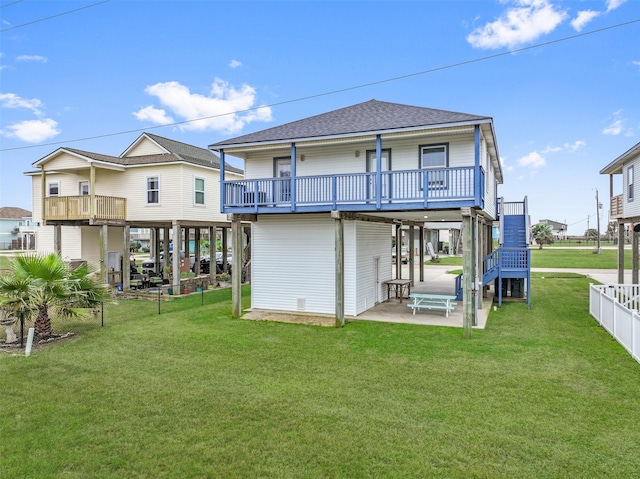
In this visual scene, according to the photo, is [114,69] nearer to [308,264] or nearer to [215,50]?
[215,50]

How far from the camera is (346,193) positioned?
1248 centimetres

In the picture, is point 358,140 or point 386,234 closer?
point 358,140

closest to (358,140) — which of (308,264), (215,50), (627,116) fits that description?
(308,264)

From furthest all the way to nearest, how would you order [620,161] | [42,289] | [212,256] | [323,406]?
[212,256] < [620,161] < [42,289] < [323,406]

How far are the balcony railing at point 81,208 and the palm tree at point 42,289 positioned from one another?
29.3ft

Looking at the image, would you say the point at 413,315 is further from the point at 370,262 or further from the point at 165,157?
the point at 165,157

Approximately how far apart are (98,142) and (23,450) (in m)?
26.8

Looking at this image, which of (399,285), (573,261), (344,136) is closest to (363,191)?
(344,136)

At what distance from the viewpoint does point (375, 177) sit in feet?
40.3

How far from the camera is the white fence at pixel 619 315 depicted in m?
8.59

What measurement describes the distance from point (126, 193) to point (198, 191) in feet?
12.0

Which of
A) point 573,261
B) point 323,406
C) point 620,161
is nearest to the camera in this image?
point 323,406

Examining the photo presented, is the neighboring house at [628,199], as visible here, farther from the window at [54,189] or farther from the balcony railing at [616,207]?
the window at [54,189]

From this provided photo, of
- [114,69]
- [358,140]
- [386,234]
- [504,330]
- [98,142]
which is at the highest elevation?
[114,69]
